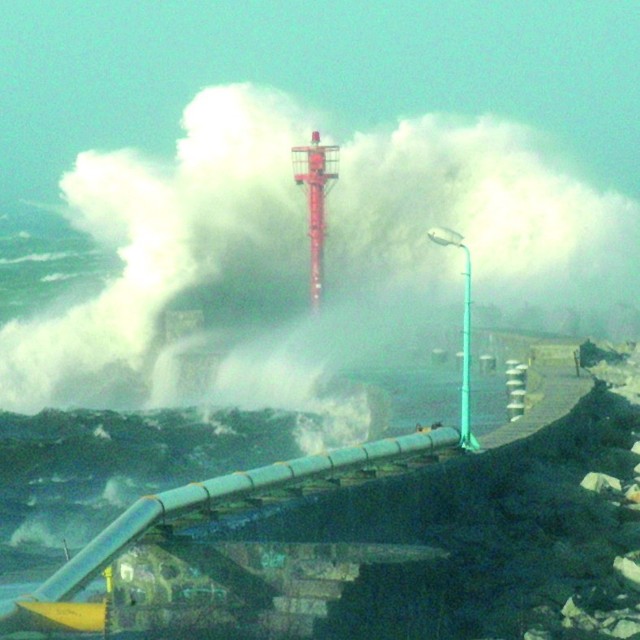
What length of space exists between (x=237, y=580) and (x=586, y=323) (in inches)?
856

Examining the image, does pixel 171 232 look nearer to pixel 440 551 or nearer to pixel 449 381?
pixel 449 381

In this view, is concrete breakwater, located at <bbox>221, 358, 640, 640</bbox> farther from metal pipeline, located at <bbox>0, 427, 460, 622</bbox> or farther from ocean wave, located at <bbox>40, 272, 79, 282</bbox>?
ocean wave, located at <bbox>40, 272, 79, 282</bbox>

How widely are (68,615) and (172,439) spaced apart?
10.8 m

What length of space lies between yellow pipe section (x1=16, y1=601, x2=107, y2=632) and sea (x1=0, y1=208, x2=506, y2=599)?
3.57 meters

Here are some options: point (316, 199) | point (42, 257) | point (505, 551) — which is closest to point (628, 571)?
point (505, 551)

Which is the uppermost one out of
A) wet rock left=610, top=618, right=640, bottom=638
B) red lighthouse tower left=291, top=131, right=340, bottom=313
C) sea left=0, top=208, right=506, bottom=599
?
red lighthouse tower left=291, top=131, right=340, bottom=313

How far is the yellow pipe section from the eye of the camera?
6359 mm

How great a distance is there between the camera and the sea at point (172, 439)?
12.9m

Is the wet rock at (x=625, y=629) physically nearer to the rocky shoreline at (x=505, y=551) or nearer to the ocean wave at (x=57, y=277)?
the rocky shoreline at (x=505, y=551)

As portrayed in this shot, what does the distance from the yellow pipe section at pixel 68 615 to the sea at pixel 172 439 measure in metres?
3.57

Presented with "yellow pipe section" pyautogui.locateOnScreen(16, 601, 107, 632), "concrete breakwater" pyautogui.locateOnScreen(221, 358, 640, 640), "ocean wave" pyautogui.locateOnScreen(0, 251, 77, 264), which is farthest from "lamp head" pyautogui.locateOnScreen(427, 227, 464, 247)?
"ocean wave" pyautogui.locateOnScreen(0, 251, 77, 264)

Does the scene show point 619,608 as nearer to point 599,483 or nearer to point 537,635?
point 537,635

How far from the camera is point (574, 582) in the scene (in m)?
9.27

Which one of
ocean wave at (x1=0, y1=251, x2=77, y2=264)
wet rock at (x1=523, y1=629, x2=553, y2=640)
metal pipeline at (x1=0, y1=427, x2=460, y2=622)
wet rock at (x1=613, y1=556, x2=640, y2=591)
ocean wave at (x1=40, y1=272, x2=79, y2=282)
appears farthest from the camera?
ocean wave at (x1=0, y1=251, x2=77, y2=264)
